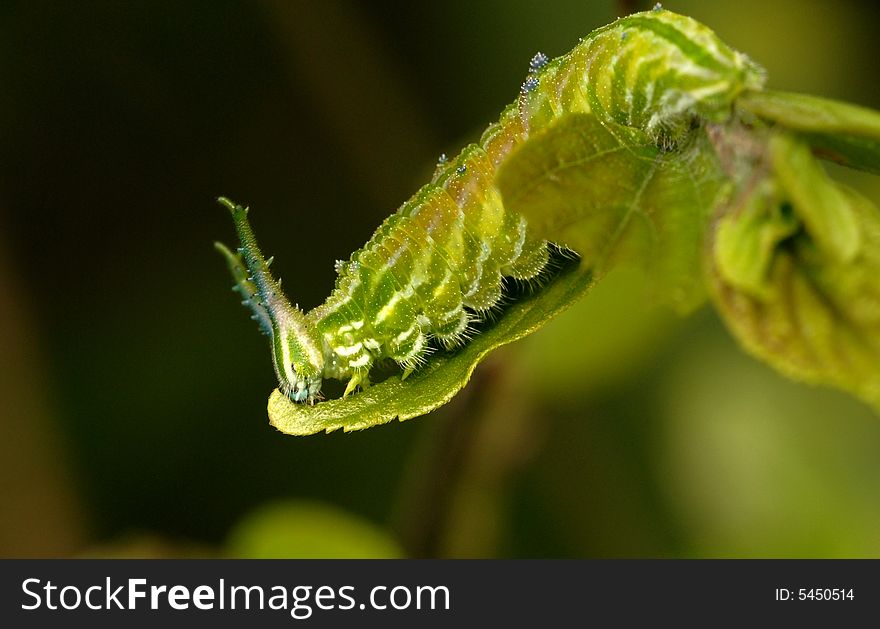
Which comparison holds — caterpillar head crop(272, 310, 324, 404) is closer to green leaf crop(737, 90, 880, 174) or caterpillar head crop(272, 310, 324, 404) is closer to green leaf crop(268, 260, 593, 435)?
green leaf crop(268, 260, 593, 435)

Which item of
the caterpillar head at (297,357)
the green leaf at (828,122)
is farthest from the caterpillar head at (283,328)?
the green leaf at (828,122)

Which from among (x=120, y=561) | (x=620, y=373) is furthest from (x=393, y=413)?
(x=620, y=373)

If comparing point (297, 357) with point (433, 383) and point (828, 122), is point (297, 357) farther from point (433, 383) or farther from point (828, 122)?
point (828, 122)

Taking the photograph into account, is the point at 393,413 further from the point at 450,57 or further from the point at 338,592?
the point at 450,57

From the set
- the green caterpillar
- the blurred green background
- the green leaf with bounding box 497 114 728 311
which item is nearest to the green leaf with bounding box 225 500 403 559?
the green caterpillar

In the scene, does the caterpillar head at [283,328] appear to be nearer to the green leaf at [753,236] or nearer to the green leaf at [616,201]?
the green leaf at [616,201]
